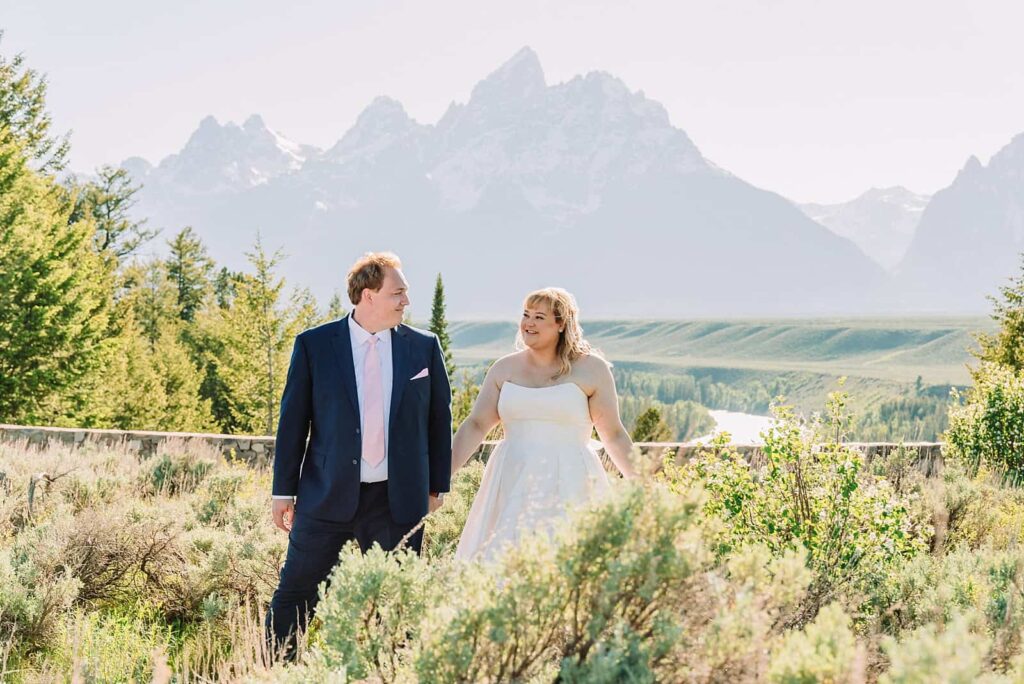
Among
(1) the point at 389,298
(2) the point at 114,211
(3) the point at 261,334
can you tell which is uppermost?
(2) the point at 114,211

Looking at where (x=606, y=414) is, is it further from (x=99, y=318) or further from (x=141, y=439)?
(x=99, y=318)

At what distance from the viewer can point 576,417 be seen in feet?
14.4

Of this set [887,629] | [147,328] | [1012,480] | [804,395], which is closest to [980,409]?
[1012,480]

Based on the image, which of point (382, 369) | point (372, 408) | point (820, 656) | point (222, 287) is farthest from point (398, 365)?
point (222, 287)

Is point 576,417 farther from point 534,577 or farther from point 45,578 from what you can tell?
point 45,578

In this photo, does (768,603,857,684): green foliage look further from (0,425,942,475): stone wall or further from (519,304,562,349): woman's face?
(0,425,942,475): stone wall

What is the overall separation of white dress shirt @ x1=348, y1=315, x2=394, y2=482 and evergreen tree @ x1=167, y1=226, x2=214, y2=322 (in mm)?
45248

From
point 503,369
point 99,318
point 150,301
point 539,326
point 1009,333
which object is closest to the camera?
point 539,326

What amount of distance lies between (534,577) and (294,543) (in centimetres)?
201

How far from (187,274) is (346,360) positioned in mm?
46756

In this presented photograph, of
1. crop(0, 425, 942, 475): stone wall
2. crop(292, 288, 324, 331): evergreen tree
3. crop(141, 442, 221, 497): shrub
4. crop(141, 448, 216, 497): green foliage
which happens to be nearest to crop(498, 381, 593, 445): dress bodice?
crop(141, 442, 221, 497): shrub

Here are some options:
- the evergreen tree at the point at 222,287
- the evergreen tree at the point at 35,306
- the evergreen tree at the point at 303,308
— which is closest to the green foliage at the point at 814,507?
the evergreen tree at the point at 35,306

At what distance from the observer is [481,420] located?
453cm

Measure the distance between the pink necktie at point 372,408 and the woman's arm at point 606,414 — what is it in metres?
1.29
